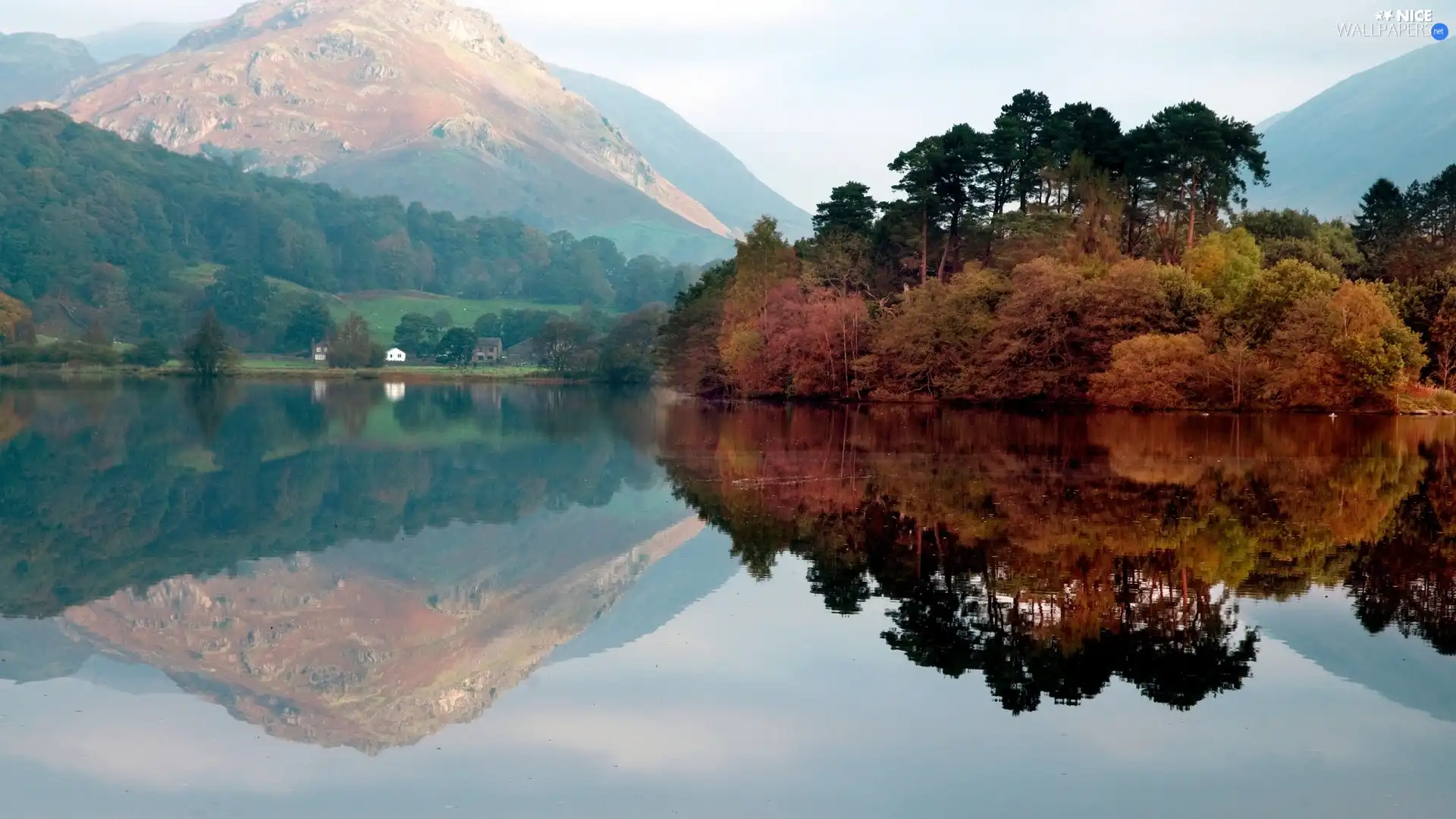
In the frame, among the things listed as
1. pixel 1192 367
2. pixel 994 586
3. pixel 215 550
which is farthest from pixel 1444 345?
pixel 215 550

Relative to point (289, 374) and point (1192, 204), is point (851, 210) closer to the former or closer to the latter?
point (1192, 204)

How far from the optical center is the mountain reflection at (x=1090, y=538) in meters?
17.8

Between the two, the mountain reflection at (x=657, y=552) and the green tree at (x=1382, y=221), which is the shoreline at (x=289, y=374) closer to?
the green tree at (x=1382, y=221)

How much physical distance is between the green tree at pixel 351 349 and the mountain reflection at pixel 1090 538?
128705 millimetres

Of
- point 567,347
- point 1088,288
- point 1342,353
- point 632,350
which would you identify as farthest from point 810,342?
point 567,347

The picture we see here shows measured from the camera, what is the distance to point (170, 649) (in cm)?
1895

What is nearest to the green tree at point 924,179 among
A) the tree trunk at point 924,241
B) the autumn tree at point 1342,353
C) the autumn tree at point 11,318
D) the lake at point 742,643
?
the tree trunk at point 924,241

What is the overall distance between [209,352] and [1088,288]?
9968 centimetres

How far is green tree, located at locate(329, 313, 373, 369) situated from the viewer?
563 feet

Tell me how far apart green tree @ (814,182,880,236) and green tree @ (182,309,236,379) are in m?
74.3

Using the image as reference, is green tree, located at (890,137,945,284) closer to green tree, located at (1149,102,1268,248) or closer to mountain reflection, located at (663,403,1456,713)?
green tree, located at (1149,102,1268,248)

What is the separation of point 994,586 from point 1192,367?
56.5 meters

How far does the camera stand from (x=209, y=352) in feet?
464

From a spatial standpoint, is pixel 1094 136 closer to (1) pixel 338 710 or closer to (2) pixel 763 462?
(2) pixel 763 462
